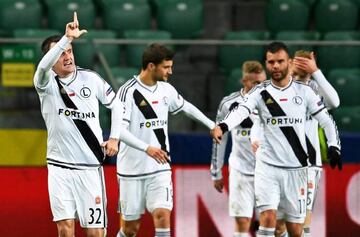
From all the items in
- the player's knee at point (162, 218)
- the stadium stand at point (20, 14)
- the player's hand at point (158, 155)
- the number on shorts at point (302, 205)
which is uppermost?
the stadium stand at point (20, 14)

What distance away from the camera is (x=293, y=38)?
1581cm

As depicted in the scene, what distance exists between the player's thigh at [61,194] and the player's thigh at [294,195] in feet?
7.62

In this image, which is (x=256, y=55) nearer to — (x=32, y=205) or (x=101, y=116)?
(x=101, y=116)

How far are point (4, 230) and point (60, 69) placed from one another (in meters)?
3.68

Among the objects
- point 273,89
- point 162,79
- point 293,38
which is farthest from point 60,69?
point 293,38

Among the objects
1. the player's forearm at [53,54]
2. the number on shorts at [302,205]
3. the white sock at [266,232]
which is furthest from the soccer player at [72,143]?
the number on shorts at [302,205]

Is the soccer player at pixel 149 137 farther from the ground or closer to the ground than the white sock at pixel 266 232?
farther from the ground

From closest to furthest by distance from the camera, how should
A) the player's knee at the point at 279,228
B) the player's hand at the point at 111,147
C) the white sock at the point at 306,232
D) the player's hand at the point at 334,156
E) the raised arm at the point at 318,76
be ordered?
the player's hand at the point at 111,147
the player's hand at the point at 334,156
the raised arm at the point at 318,76
the player's knee at the point at 279,228
the white sock at the point at 306,232

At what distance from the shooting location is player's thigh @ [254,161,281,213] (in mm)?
11641

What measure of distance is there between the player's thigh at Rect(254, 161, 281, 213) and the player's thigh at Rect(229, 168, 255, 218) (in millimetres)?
1407

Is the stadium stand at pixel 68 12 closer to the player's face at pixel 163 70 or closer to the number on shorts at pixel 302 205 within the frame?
the player's face at pixel 163 70

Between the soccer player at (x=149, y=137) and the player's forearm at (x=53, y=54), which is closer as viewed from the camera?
the player's forearm at (x=53, y=54)

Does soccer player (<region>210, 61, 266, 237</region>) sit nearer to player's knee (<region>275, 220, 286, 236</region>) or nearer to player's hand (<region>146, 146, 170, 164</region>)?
player's knee (<region>275, 220, 286, 236</region>)

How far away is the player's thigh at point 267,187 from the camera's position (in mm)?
11641
